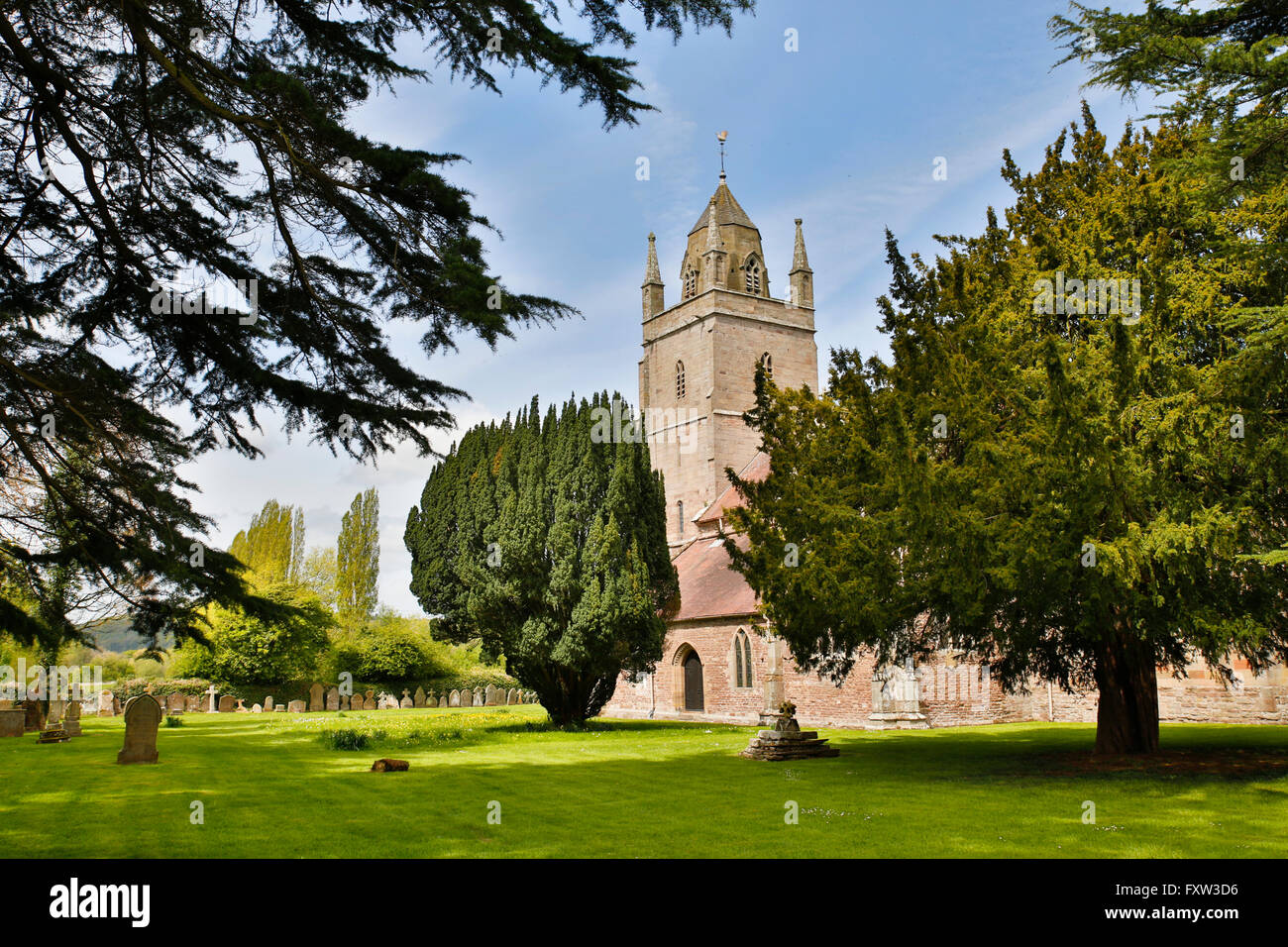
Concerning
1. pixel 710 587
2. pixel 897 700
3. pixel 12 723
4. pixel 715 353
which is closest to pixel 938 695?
pixel 897 700

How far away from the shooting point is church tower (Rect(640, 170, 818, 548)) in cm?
4678

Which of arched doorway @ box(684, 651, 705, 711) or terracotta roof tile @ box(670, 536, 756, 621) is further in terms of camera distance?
arched doorway @ box(684, 651, 705, 711)

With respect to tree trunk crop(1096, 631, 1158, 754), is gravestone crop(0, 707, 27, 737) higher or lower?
lower

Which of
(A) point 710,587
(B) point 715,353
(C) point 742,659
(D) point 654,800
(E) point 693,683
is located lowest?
(E) point 693,683

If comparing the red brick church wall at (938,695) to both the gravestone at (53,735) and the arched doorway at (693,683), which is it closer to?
the arched doorway at (693,683)

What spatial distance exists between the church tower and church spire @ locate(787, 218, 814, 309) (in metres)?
0.06

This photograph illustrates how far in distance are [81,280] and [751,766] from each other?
11553 mm

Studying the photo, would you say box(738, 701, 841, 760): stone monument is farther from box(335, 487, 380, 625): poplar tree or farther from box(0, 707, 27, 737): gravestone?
box(335, 487, 380, 625): poplar tree

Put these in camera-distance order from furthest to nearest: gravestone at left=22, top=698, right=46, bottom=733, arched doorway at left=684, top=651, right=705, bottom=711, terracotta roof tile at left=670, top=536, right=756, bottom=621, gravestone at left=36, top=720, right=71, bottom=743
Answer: arched doorway at left=684, top=651, right=705, bottom=711
terracotta roof tile at left=670, top=536, right=756, bottom=621
gravestone at left=22, top=698, right=46, bottom=733
gravestone at left=36, top=720, right=71, bottom=743

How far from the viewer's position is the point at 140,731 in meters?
14.7

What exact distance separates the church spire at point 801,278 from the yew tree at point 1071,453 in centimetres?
3733

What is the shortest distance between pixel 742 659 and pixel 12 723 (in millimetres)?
19004

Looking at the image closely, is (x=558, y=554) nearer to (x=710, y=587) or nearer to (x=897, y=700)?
(x=897, y=700)

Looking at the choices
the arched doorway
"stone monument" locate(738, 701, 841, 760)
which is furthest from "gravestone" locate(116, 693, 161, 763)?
the arched doorway
